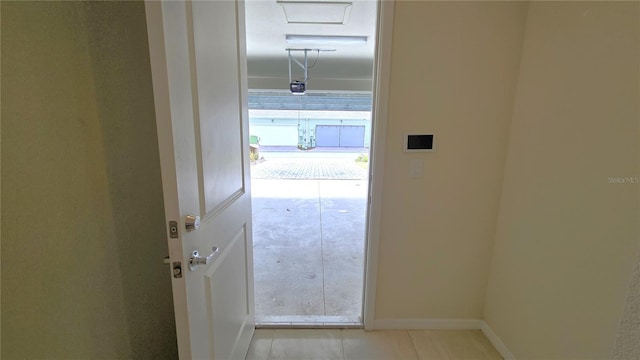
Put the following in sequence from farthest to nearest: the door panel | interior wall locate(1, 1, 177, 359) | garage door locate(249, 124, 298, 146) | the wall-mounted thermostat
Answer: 1. garage door locate(249, 124, 298, 146)
2. the wall-mounted thermostat
3. the door panel
4. interior wall locate(1, 1, 177, 359)

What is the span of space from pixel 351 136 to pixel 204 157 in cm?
1401

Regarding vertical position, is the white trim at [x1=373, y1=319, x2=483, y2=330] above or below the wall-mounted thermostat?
below

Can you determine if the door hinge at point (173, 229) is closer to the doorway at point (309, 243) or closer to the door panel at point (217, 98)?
the door panel at point (217, 98)

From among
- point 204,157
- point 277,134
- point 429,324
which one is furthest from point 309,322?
point 277,134

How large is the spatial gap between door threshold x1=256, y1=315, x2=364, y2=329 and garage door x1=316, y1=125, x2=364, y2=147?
12534mm

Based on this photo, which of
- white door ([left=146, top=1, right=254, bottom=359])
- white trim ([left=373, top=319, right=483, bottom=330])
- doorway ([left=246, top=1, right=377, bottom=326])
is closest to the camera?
white door ([left=146, top=1, right=254, bottom=359])

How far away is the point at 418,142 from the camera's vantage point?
5.31ft

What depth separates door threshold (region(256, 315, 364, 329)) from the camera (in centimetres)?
189

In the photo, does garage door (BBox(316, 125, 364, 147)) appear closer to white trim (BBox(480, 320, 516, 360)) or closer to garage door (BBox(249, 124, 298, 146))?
garage door (BBox(249, 124, 298, 146))

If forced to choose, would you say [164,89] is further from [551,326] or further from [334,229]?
[334,229]

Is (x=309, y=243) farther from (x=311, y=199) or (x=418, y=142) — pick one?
(x=418, y=142)

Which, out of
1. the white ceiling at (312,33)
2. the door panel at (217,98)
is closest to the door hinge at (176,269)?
the door panel at (217,98)

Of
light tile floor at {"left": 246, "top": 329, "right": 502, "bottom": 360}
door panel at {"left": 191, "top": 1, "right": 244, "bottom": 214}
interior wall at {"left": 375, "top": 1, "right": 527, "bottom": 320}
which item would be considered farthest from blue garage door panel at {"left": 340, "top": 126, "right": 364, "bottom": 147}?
door panel at {"left": 191, "top": 1, "right": 244, "bottom": 214}

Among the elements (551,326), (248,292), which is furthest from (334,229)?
(551,326)
